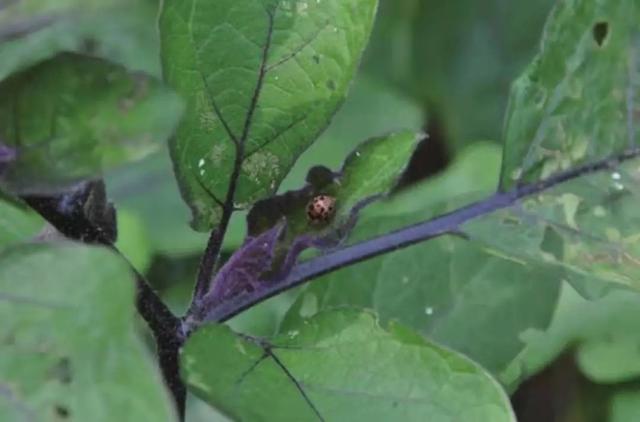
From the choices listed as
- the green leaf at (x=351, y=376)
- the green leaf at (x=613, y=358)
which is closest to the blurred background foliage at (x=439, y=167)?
the green leaf at (x=613, y=358)

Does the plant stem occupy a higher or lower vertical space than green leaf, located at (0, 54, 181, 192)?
lower

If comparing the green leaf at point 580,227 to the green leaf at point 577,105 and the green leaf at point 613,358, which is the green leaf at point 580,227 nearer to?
the green leaf at point 577,105

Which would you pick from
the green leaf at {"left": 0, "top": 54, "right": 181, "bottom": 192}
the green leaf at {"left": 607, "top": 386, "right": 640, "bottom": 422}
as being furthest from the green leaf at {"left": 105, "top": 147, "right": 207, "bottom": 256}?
the green leaf at {"left": 0, "top": 54, "right": 181, "bottom": 192}

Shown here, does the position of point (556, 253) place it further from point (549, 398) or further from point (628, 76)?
point (549, 398)

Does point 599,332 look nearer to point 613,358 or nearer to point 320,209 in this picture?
point 613,358

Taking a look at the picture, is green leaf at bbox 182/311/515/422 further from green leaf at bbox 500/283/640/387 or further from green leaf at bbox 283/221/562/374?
Answer: green leaf at bbox 500/283/640/387

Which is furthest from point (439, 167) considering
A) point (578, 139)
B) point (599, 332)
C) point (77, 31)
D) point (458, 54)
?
point (578, 139)
